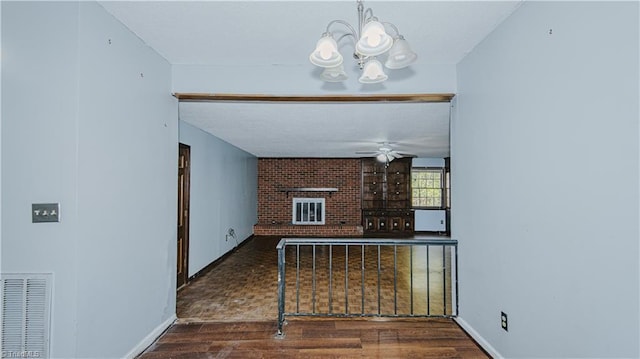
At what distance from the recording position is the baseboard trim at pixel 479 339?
6.98 ft

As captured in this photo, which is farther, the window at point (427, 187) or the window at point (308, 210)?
the window at point (427, 187)

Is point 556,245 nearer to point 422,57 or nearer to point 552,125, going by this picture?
point 552,125

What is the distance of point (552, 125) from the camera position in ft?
5.32

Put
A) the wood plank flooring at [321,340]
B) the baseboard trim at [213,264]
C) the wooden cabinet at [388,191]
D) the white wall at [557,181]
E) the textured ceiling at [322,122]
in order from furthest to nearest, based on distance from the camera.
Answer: the wooden cabinet at [388,191] < the baseboard trim at [213,264] < the textured ceiling at [322,122] < the wood plank flooring at [321,340] < the white wall at [557,181]

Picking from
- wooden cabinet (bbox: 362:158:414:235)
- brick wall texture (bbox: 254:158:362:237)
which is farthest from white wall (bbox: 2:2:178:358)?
wooden cabinet (bbox: 362:158:414:235)

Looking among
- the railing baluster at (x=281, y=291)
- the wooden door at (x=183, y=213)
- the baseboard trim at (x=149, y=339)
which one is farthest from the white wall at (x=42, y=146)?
the wooden door at (x=183, y=213)

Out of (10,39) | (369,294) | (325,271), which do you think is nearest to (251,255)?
(325,271)

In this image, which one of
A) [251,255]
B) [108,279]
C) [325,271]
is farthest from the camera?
[251,255]

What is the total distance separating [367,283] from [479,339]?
6.45ft

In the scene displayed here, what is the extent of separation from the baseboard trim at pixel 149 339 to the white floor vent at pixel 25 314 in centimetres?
55

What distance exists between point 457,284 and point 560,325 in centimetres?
114

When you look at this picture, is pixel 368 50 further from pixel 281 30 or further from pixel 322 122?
pixel 322 122

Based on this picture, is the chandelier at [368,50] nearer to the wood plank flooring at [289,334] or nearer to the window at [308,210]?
the wood plank flooring at [289,334]

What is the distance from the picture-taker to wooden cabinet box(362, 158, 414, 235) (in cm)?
880
